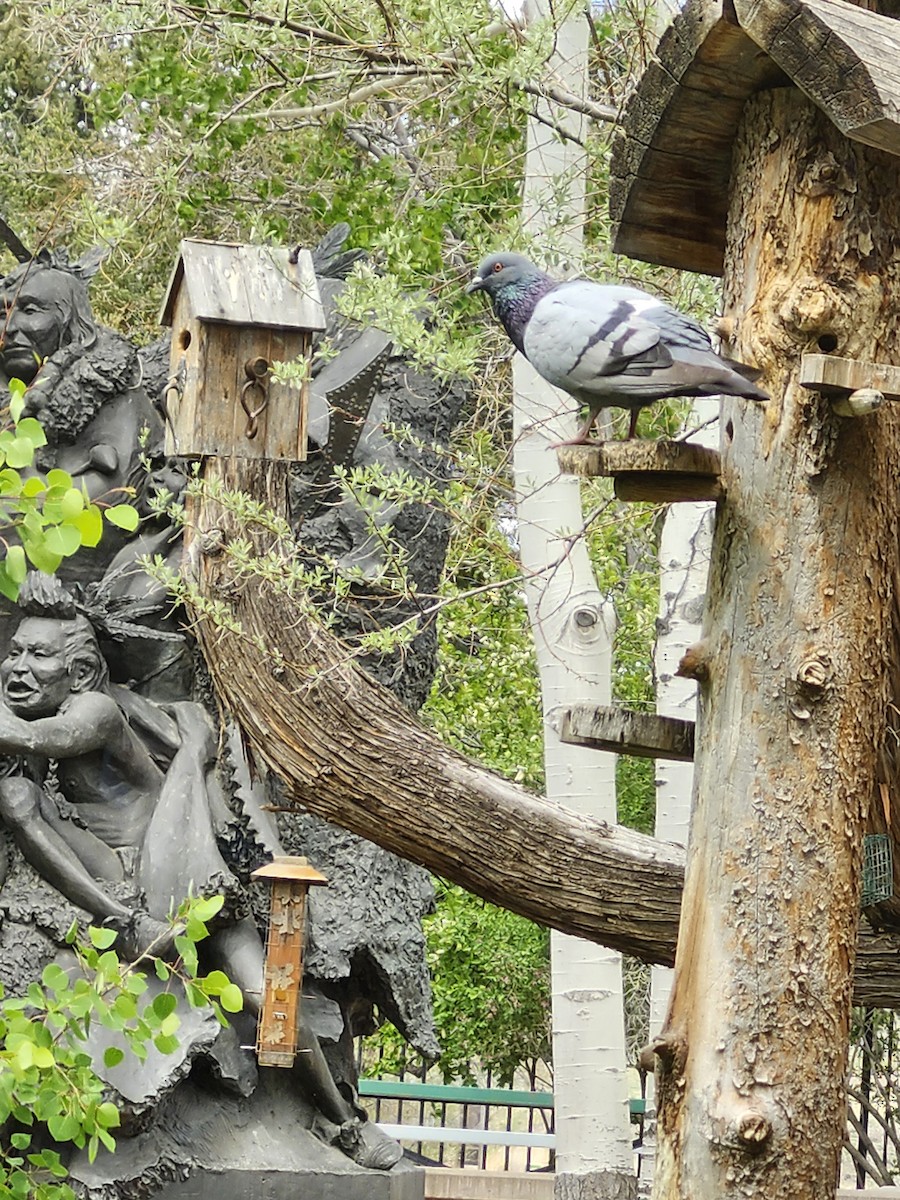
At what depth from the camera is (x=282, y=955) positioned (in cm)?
511

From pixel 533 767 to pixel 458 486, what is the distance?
19.8 feet

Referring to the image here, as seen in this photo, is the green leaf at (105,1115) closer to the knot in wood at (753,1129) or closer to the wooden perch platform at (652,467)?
the knot in wood at (753,1129)

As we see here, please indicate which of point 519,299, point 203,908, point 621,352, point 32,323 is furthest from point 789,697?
point 32,323

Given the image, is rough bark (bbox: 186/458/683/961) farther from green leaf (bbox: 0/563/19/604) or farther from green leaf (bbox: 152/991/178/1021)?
green leaf (bbox: 0/563/19/604)

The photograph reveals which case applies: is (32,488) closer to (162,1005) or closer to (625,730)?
(162,1005)

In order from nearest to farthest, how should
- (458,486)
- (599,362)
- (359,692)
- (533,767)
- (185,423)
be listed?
(599,362), (359,692), (185,423), (458,486), (533,767)

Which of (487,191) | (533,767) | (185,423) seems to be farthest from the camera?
(533,767)

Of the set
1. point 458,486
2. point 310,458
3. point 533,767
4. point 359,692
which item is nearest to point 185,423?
point 359,692

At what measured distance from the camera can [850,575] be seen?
9.09 ft

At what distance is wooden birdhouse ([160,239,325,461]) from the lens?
4047 mm

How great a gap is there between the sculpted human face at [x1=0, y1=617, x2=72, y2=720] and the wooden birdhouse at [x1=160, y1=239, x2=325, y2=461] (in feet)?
5.85

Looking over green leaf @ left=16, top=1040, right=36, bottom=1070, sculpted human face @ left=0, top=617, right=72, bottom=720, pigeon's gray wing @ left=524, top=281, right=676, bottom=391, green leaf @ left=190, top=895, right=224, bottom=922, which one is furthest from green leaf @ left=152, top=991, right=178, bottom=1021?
sculpted human face @ left=0, top=617, right=72, bottom=720

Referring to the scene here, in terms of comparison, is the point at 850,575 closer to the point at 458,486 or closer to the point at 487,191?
the point at 458,486

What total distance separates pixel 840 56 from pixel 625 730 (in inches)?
47.2
